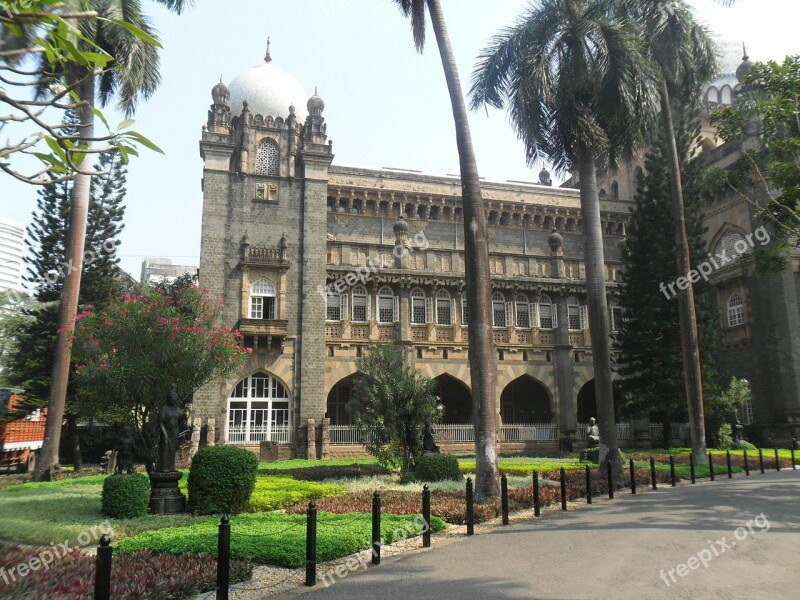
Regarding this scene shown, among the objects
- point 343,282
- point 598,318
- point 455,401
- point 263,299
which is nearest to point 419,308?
point 343,282

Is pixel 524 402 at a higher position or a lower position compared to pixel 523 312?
lower

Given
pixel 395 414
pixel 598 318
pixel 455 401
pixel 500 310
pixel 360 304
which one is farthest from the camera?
pixel 455 401

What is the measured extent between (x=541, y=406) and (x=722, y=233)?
15.3m

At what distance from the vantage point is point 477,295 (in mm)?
14414

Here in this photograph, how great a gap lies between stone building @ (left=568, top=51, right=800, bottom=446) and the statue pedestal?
87.0ft

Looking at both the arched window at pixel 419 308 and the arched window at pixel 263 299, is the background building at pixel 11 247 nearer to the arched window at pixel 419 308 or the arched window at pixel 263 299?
the arched window at pixel 263 299

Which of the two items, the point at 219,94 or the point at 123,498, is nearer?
the point at 123,498

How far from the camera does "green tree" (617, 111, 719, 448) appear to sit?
31219 millimetres

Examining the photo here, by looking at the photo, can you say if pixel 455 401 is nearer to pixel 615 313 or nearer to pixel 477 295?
pixel 615 313

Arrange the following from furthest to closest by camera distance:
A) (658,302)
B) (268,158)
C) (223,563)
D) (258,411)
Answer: (658,302) < (268,158) < (258,411) < (223,563)

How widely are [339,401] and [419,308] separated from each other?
6472 millimetres

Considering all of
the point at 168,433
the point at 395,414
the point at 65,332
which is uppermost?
the point at 65,332

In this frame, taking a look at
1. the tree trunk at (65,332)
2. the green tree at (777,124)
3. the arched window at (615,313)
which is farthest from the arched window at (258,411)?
the green tree at (777,124)

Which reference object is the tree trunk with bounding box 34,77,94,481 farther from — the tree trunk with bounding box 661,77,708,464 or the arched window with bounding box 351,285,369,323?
the tree trunk with bounding box 661,77,708,464
